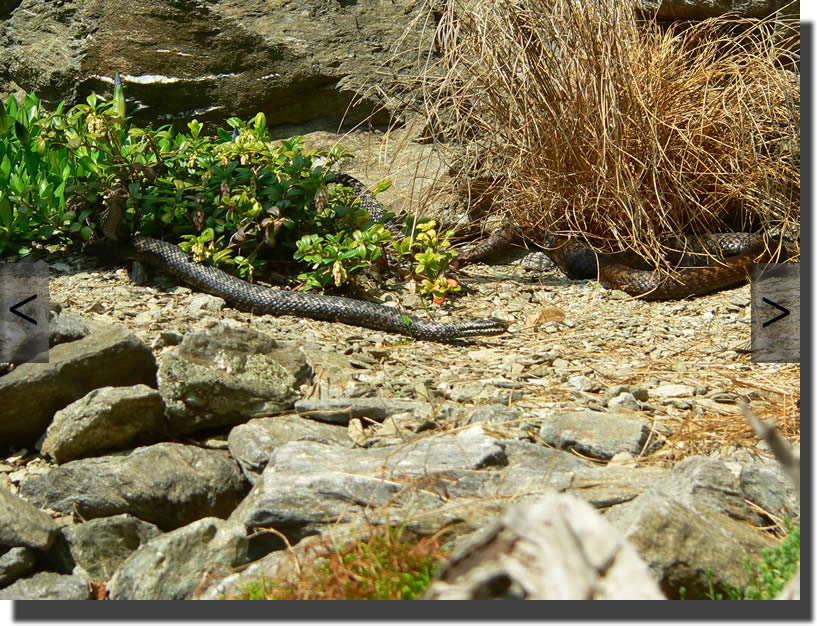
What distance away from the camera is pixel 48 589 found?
2881 mm

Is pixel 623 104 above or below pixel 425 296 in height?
above

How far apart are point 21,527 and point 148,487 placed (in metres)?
0.46

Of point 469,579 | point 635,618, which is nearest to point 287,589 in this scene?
point 469,579

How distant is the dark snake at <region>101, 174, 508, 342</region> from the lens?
5.02 m

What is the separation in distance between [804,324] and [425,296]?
2.75m

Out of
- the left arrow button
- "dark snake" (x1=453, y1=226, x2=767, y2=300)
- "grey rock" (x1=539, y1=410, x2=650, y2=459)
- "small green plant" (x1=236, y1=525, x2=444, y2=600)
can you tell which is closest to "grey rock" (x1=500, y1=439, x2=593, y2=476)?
"grey rock" (x1=539, y1=410, x2=650, y2=459)

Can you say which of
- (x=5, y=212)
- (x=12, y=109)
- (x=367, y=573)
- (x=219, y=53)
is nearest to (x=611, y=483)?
(x=367, y=573)

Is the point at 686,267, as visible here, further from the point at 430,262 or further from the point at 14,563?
the point at 14,563

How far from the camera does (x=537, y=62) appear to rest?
18.3 feet

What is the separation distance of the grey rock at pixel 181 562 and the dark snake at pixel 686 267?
12.1 ft

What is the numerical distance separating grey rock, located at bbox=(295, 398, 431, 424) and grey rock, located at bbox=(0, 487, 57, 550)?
1.09m

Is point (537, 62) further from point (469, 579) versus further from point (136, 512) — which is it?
point (469, 579)

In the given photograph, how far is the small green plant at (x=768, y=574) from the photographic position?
7.41ft

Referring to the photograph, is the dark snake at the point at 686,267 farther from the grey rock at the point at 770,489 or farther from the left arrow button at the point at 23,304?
the left arrow button at the point at 23,304
